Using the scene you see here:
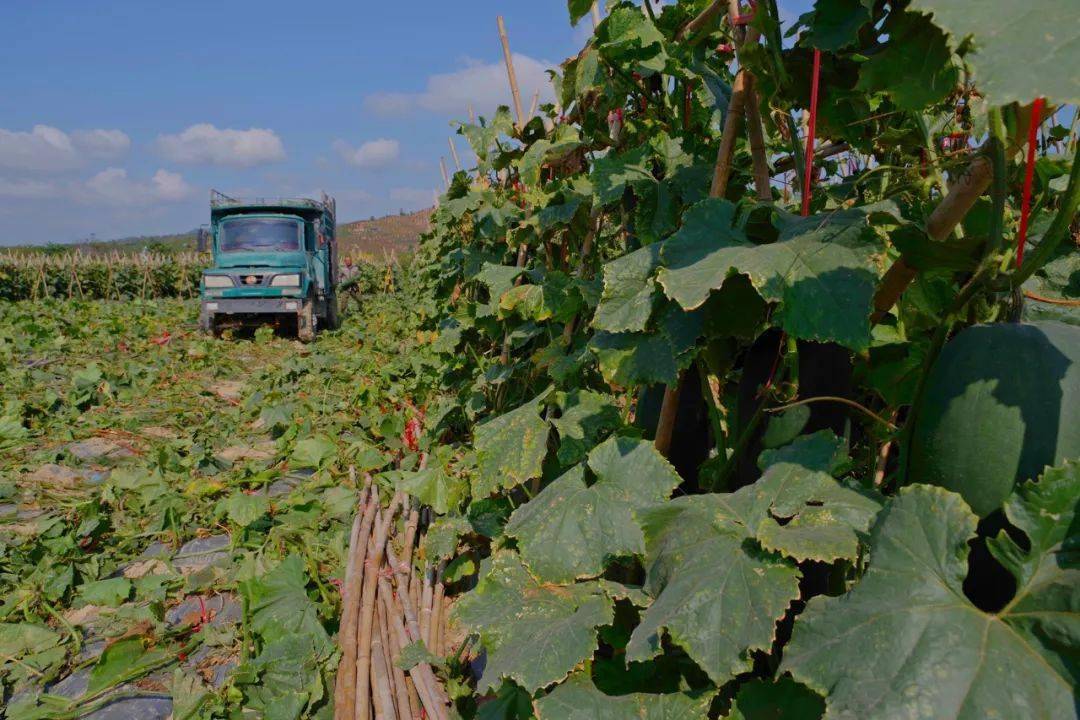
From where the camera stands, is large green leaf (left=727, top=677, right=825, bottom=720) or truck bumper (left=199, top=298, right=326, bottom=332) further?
truck bumper (left=199, top=298, right=326, bottom=332)

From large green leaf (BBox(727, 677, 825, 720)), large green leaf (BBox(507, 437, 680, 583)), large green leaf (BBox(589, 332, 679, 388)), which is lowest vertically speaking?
large green leaf (BBox(727, 677, 825, 720))

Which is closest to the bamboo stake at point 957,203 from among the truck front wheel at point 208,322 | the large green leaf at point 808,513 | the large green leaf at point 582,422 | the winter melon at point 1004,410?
the winter melon at point 1004,410

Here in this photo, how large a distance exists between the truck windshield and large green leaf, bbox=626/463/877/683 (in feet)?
46.7

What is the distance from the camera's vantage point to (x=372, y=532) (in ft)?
13.4

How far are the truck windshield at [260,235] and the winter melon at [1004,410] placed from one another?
1459 centimetres

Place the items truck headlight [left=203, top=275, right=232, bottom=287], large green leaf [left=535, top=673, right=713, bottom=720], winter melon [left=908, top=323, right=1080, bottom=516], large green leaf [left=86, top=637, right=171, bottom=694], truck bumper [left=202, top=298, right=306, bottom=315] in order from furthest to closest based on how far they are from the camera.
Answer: truck headlight [left=203, top=275, right=232, bottom=287], truck bumper [left=202, top=298, right=306, bottom=315], large green leaf [left=86, top=637, right=171, bottom=694], large green leaf [left=535, top=673, right=713, bottom=720], winter melon [left=908, top=323, right=1080, bottom=516]

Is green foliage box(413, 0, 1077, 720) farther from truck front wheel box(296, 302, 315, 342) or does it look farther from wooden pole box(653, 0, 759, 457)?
truck front wheel box(296, 302, 315, 342)

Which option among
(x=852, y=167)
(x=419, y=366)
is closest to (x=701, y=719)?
(x=852, y=167)

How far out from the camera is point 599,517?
1.84 meters

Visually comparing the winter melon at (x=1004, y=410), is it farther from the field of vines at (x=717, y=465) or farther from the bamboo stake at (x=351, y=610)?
the bamboo stake at (x=351, y=610)

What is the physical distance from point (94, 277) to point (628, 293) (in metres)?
35.4

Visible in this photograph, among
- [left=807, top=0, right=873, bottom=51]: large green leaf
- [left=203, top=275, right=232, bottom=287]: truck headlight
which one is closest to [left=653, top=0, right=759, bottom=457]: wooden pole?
[left=807, top=0, right=873, bottom=51]: large green leaf

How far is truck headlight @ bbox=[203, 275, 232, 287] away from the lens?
13570mm

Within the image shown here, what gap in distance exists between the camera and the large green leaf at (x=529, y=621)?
1570 millimetres
